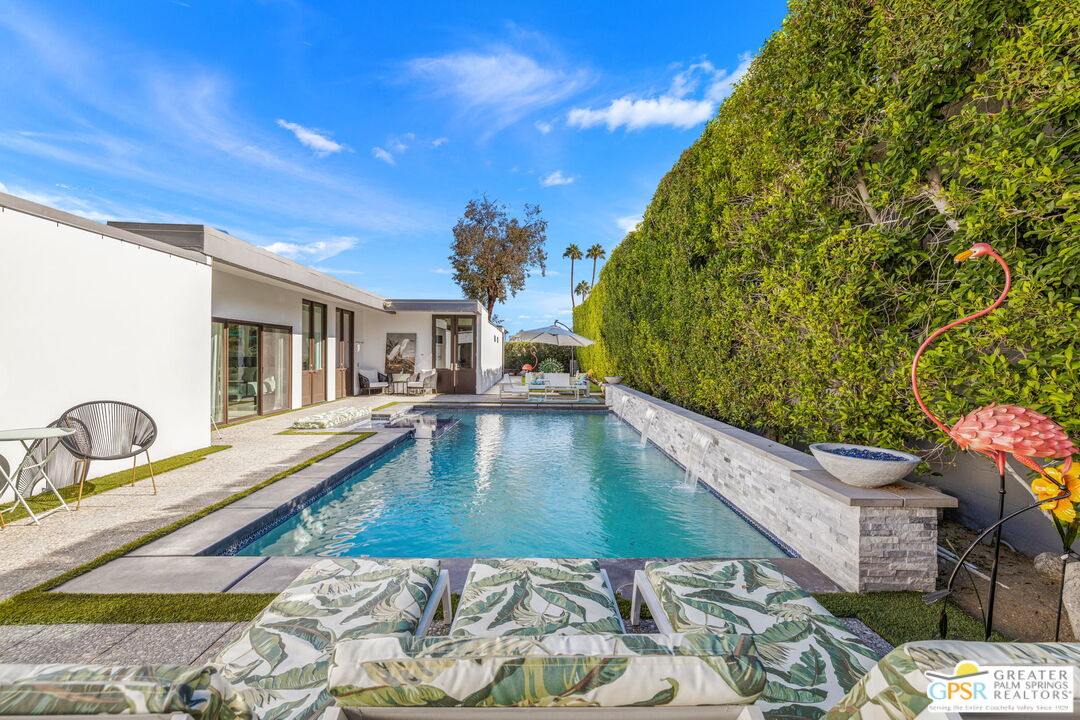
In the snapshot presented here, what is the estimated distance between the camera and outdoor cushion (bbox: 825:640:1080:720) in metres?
0.82

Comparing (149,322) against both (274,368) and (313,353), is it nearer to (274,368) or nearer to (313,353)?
(274,368)

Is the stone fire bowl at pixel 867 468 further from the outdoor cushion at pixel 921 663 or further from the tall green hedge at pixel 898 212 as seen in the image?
the outdoor cushion at pixel 921 663

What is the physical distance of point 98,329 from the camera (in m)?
5.00

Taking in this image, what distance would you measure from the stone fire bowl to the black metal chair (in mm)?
6094

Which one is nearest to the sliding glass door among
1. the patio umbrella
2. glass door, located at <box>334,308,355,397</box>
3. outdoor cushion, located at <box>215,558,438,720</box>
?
glass door, located at <box>334,308,355,397</box>

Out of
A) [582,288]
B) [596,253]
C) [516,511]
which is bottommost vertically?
[516,511]

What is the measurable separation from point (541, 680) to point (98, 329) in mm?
6597

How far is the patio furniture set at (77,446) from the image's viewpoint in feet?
13.6

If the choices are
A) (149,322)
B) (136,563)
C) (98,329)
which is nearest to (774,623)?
(136,563)

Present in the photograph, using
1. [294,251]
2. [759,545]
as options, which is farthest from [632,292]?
[294,251]

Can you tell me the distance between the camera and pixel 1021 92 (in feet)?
8.33

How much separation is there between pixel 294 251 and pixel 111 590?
39603 mm

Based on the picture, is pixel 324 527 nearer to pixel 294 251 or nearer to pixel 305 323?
pixel 305 323

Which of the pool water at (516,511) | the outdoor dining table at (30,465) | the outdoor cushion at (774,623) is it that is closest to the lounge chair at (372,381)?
the pool water at (516,511)
